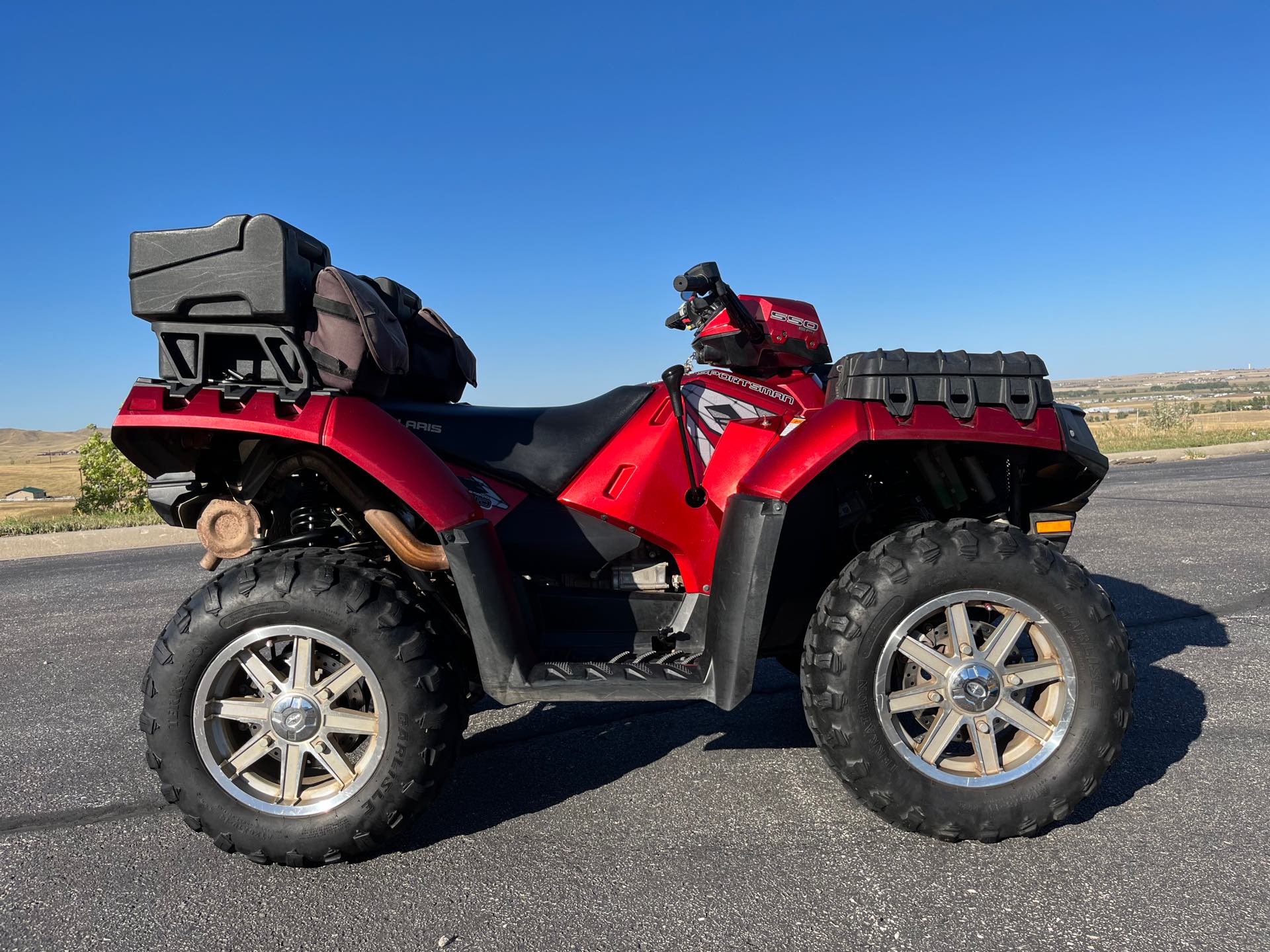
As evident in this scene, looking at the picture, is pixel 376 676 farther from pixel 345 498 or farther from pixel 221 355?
pixel 221 355

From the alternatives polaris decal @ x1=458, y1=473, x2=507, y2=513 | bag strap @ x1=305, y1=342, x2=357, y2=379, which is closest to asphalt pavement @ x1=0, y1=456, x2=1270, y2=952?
polaris decal @ x1=458, y1=473, x2=507, y2=513

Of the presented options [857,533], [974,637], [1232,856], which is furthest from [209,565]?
[1232,856]

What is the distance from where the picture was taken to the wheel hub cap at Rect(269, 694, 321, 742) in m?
2.60

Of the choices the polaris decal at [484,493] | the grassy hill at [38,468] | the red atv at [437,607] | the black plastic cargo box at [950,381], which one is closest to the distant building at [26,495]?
the grassy hill at [38,468]

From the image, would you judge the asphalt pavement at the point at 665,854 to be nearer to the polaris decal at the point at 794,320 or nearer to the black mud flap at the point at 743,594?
the black mud flap at the point at 743,594

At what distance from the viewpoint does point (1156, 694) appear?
375 centimetres

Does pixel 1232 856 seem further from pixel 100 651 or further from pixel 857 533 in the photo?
pixel 100 651

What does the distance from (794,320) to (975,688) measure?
1.53 metres

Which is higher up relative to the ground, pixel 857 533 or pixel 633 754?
pixel 857 533

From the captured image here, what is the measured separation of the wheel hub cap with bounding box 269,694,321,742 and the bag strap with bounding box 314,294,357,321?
3.83 feet

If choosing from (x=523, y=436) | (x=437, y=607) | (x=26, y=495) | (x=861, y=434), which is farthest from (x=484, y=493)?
(x=26, y=495)

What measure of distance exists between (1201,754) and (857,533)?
4.68 feet

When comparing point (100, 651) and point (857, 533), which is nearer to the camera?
point (857, 533)

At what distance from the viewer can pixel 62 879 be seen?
8.34 feet
